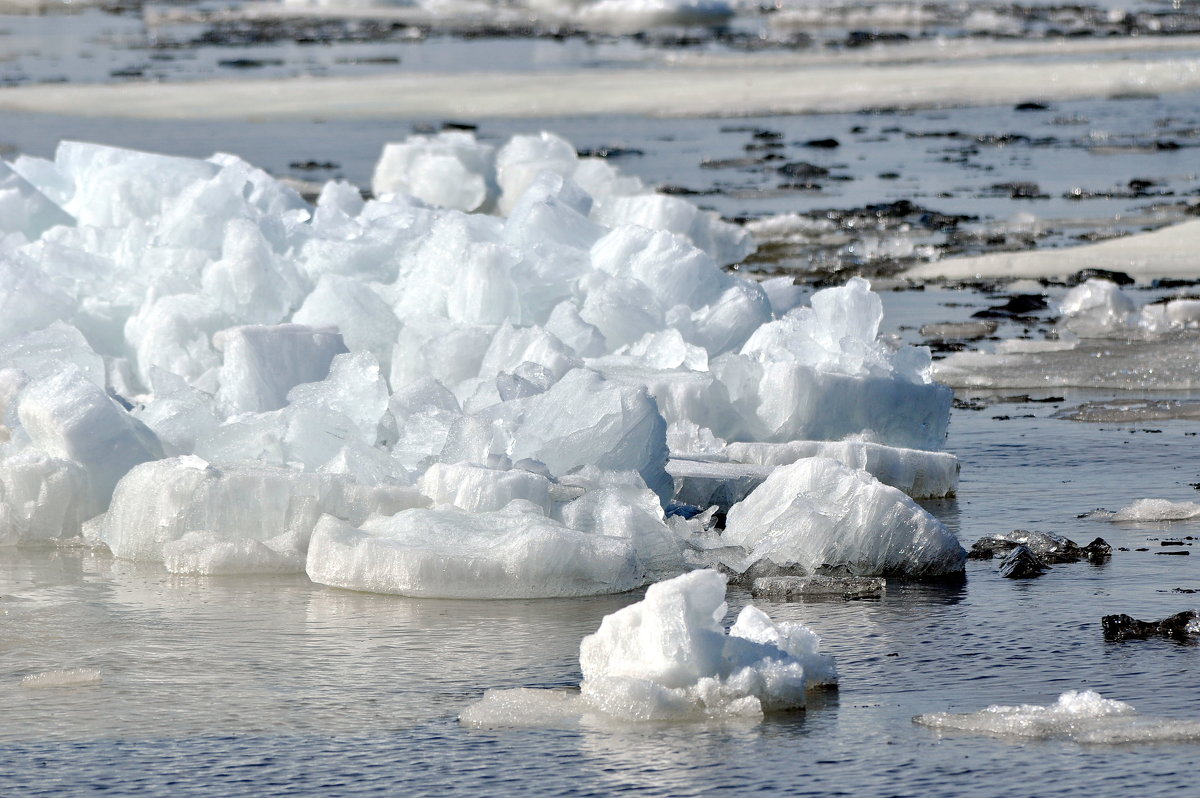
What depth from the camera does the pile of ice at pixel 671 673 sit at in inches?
188

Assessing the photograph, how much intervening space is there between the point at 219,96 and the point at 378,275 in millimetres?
18573

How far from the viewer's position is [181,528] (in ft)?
22.0

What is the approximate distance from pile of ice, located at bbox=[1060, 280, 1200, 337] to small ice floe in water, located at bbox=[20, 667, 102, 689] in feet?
22.7

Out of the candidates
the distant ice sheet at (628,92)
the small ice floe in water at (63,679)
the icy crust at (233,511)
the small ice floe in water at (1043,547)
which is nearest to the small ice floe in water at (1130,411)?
the small ice floe in water at (1043,547)

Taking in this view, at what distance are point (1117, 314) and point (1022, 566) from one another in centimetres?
526

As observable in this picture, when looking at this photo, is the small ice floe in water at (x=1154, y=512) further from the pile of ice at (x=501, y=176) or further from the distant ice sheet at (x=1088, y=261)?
the distant ice sheet at (x=1088, y=261)

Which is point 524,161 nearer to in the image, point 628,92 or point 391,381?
point 391,381

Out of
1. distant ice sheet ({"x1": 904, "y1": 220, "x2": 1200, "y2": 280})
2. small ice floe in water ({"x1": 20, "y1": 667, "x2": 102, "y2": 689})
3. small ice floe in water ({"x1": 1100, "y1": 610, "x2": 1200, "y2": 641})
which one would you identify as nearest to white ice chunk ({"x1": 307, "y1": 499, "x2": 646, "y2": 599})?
small ice floe in water ({"x1": 20, "y1": 667, "x2": 102, "y2": 689})

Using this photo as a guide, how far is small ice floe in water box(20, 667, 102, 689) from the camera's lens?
17.1 ft

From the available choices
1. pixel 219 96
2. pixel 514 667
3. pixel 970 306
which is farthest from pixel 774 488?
pixel 219 96

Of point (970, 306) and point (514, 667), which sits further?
point (970, 306)

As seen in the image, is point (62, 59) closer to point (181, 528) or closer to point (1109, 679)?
point (181, 528)

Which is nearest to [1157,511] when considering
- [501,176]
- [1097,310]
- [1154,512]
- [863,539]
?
[1154,512]

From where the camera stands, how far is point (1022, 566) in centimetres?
623
